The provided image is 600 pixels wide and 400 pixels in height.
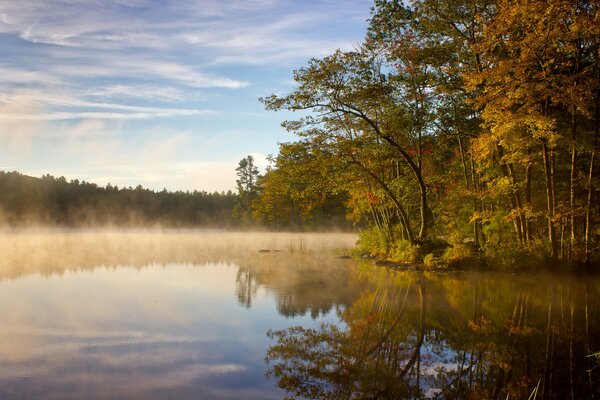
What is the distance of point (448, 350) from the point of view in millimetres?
8625

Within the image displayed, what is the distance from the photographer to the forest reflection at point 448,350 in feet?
21.9

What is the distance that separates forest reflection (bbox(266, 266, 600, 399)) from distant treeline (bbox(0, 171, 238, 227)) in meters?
74.6

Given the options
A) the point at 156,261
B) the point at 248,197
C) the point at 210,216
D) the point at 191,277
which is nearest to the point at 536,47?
the point at 191,277

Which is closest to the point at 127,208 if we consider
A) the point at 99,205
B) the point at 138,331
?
the point at 99,205

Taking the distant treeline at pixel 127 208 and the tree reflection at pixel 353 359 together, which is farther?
the distant treeline at pixel 127 208

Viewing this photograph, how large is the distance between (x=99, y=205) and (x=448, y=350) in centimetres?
10646

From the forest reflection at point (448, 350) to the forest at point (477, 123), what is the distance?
7.09 m

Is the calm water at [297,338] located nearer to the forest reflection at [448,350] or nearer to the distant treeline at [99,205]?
the forest reflection at [448,350]

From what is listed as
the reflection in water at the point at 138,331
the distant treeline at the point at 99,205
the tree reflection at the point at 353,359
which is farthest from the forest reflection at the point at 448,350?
the distant treeline at the point at 99,205

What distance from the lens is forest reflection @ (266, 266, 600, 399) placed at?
21.9ft

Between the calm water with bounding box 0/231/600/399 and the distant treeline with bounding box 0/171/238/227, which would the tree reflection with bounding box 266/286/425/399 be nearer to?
the calm water with bounding box 0/231/600/399

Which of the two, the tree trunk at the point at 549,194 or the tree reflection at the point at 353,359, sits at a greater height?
the tree trunk at the point at 549,194

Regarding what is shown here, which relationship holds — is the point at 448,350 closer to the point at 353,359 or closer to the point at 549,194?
the point at 353,359

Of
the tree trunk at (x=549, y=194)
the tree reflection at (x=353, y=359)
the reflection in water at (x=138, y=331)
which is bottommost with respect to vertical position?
the reflection in water at (x=138, y=331)
